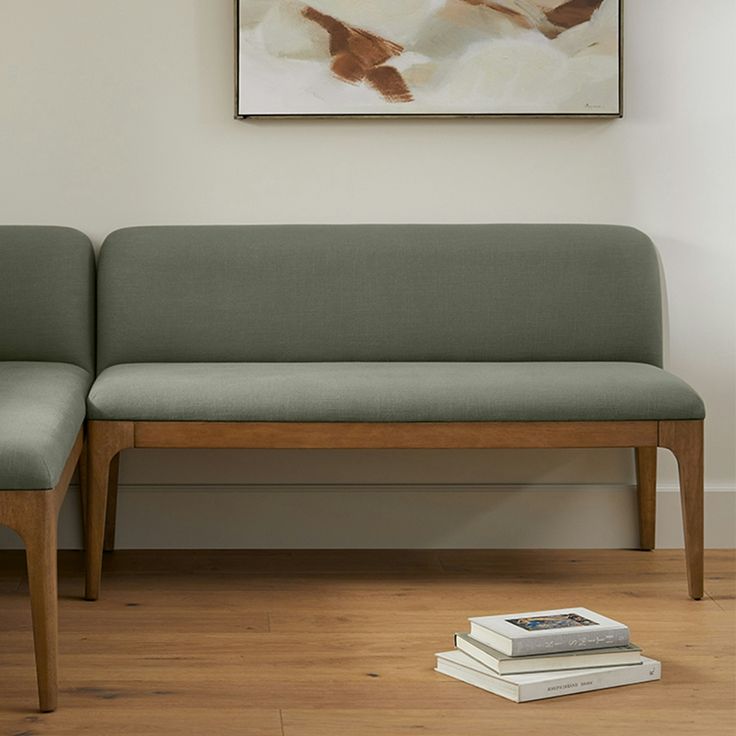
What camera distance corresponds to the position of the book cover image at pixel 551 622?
225cm

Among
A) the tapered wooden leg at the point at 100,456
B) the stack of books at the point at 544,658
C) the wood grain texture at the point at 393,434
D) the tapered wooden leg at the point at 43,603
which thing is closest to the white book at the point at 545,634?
the stack of books at the point at 544,658

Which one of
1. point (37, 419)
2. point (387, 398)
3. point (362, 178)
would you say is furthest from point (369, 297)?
point (37, 419)

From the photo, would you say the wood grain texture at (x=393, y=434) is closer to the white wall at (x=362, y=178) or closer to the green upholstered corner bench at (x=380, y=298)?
the green upholstered corner bench at (x=380, y=298)

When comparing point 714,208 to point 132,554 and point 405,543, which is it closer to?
point 405,543

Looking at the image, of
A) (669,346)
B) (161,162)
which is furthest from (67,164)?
(669,346)

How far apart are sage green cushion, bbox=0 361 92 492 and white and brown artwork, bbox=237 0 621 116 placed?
0.88 metres

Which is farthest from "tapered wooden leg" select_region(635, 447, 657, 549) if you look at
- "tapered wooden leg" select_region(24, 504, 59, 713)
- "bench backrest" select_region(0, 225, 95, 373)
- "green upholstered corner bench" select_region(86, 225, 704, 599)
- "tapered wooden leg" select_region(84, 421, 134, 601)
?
"tapered wooden leg" select_region(24, 504, 59, 713)

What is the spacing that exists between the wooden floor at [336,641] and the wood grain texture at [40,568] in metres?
0.07

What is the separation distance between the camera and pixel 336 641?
2.46 m

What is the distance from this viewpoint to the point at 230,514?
3254 mm

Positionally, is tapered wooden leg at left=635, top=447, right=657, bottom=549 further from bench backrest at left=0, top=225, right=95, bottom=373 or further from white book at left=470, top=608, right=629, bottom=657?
bench backrest at left=0, top=225, right=95, bottom=373

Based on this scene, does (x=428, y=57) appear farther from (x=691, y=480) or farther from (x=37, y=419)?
(x=37, y=419)

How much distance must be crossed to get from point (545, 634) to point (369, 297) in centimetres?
119

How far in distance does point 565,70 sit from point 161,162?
3.58 ft
